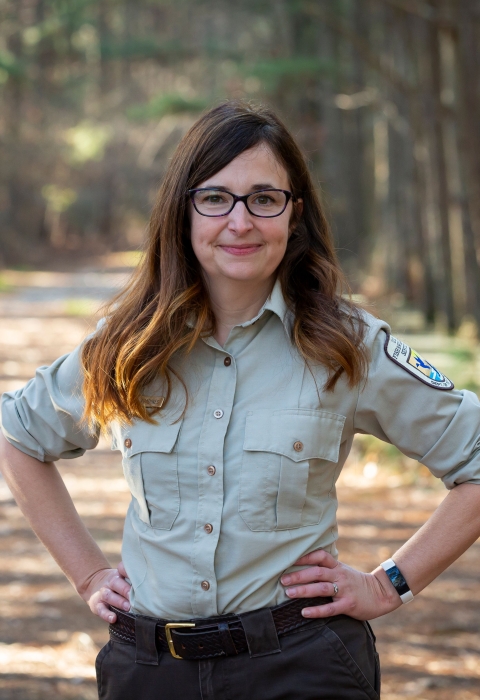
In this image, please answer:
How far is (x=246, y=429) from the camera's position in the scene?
2338 mm


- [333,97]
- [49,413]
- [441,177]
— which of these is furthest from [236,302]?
[333,97]

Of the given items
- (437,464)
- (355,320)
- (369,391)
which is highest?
(355,320)

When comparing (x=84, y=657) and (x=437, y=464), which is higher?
(x=437, y=464)

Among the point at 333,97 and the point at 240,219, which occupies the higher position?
the point at 333,97

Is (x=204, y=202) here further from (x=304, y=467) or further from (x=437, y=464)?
(x=437, y=464)

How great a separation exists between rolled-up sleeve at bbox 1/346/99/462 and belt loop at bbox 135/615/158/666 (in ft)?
1.76

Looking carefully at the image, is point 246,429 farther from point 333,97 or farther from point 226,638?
point 333,97

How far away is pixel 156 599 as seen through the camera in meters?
2.34

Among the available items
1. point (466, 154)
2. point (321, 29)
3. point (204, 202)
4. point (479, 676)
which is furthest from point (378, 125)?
point (204, 202)

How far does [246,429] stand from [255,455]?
0.07m

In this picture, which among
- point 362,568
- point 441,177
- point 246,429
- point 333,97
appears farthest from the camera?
point 333,97

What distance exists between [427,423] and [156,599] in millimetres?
781

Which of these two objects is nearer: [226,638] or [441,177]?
[226,638]

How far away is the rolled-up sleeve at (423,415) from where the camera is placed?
92.2 inches
